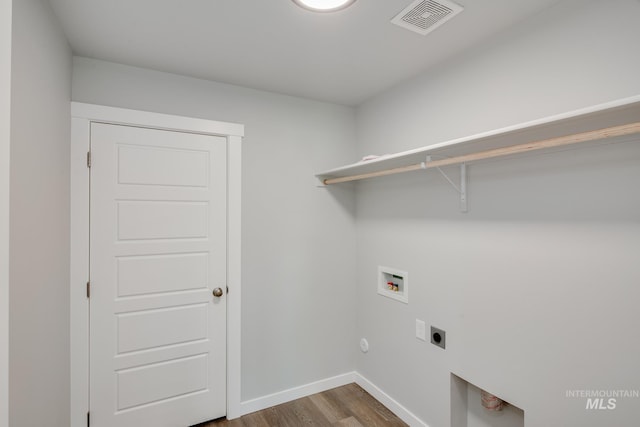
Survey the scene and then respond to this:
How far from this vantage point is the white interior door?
1987 millimetres

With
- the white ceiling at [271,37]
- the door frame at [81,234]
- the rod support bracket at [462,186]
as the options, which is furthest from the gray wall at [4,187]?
the rod support bracket at [462,186]

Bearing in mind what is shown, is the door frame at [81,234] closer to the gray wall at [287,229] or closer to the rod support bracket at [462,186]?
the gray wall at [287,229]

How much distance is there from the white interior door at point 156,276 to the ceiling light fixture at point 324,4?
1.18m

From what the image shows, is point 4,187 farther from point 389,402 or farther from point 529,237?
point 389,402

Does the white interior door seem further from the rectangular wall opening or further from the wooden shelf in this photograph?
the rectangular wall opening

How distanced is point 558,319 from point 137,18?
8.02 ft

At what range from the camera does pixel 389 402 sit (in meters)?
2.43

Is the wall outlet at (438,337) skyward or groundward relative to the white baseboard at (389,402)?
skyward

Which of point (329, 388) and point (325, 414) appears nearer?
point (325, 414)

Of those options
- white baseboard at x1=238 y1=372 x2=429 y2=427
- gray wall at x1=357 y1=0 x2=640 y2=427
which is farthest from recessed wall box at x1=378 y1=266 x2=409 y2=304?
white baseboard at x1=238 y1=372 x2=429 y2=427

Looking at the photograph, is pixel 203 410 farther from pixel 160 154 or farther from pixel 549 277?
pixel 549 277

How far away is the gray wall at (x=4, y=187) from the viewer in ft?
3.35

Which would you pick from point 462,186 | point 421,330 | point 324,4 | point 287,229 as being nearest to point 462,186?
point 462,186

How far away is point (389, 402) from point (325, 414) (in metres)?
0.49
